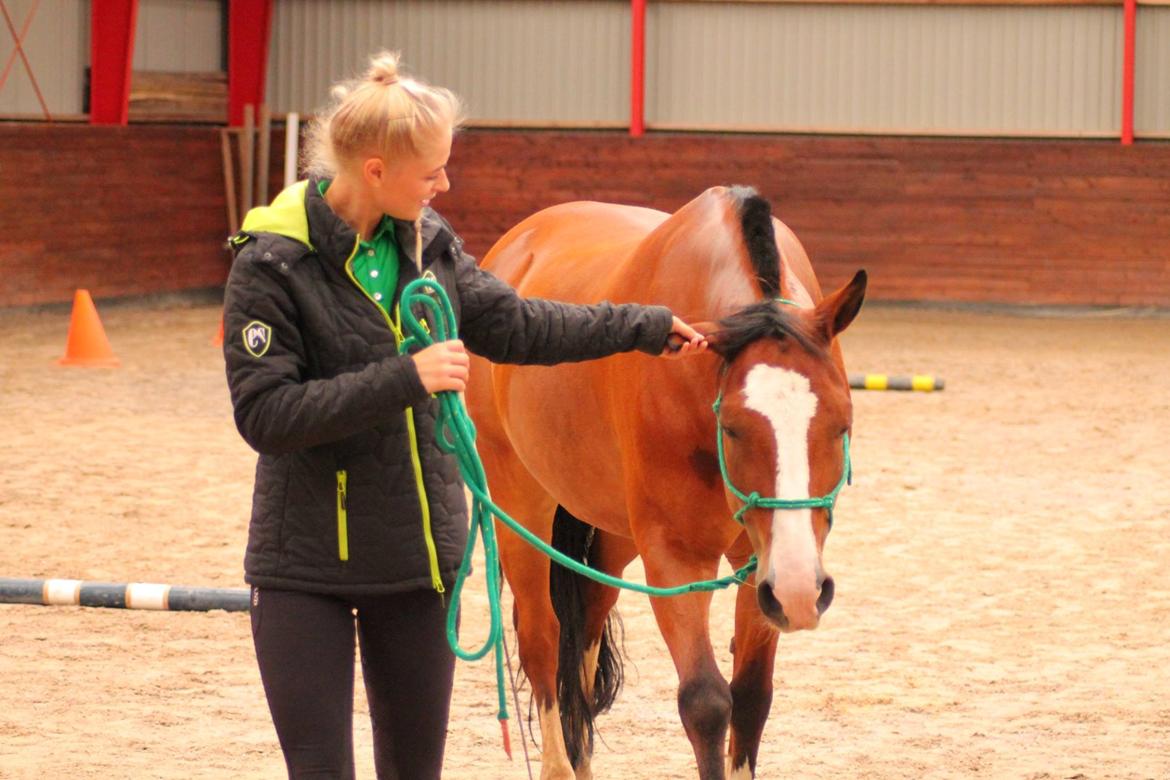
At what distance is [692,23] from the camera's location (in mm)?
16188

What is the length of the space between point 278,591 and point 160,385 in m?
8.34

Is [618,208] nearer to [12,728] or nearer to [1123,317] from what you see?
[12,728]

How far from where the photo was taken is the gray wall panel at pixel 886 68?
1552 cm

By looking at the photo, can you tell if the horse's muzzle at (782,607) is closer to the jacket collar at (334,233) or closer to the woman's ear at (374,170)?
the jacket collar at (334,233)

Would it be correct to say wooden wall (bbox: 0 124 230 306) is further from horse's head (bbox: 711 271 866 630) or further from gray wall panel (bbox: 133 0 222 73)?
horse's head (bbox: 711 271 866 630)

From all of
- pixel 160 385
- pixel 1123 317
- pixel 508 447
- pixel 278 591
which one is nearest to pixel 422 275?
pixel 278 591

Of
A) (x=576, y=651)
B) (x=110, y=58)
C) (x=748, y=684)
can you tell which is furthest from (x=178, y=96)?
(x=748, y=684)

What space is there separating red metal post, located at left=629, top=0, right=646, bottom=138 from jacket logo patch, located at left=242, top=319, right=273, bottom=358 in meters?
14.0

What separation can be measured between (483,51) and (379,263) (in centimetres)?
1471

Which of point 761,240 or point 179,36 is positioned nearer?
point 761,240

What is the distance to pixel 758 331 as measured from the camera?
109 inches

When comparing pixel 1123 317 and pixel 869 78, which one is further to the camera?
pixel 869 78

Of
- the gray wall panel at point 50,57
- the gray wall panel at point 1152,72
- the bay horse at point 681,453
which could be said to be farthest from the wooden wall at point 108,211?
the bay horse at point 681,453

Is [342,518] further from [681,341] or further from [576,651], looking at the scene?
[576,651]
